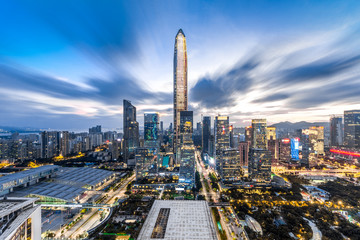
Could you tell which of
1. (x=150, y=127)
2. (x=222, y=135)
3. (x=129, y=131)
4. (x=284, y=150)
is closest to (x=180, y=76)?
(x=150, y=127)

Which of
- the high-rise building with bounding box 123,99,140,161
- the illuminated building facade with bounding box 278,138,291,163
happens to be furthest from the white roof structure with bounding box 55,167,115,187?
the illuminated building facade with bounding box 278,138,291,163

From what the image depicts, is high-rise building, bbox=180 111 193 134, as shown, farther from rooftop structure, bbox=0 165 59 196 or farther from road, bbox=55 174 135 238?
rooftop structure, bbox=0 165 59 196

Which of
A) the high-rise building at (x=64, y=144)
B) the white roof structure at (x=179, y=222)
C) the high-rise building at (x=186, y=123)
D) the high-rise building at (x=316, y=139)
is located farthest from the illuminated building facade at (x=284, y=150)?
the high-rise building at (x=64, y=144)

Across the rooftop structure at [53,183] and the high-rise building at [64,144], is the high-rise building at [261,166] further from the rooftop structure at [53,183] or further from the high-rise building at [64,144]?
the high-rise building at [64,144]

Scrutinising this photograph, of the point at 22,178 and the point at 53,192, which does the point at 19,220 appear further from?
the point at 22,178

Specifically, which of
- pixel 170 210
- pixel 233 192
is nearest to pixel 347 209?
pixel 233 192

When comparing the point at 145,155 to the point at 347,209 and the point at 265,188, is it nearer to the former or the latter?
the point at 265,188
